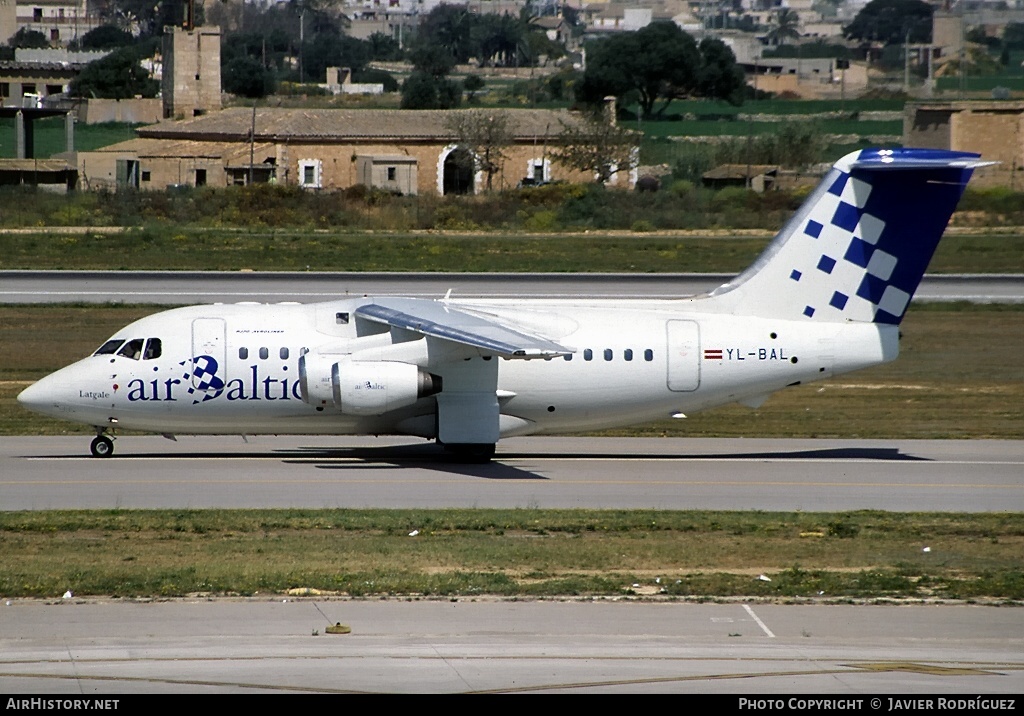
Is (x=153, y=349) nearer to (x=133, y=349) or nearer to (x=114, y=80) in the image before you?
(x=133, y=349)

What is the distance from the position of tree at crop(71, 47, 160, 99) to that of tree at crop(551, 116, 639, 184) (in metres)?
53.3

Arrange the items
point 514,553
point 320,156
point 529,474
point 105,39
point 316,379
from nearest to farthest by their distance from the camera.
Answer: point 514,553, point 316,379, point 529,474, point 320,156, point 105,39

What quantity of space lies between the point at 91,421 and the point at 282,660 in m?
12.9

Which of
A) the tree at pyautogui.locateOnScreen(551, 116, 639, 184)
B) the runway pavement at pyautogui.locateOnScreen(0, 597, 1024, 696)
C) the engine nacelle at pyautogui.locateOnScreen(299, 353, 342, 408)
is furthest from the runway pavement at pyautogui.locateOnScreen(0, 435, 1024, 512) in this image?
the tree at pyautogui.locateOnScreen(551, 116, 639, 184)

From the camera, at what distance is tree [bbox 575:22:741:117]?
114 m

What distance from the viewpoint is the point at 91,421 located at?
24.4 metres

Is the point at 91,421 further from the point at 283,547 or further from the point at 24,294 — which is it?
the point at 24,294

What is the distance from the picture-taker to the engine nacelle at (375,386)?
2322 centimetres

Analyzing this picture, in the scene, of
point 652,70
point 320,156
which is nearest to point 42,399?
point 320,156

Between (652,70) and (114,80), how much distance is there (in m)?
47.4

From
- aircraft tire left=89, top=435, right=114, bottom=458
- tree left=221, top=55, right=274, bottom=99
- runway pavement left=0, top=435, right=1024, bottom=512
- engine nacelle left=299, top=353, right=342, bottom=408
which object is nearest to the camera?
runway pavement left=0, top=435, right=1024, bottom=512

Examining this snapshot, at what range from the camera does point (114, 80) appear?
399ft

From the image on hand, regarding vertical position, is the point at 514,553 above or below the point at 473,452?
above

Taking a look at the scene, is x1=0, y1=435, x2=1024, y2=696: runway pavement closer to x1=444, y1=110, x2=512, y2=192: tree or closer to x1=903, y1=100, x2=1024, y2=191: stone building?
x1=903, y1=100, x2=1024, y2=191: stone building
